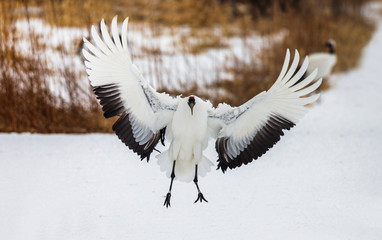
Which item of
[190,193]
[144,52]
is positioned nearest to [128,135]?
[190,193]

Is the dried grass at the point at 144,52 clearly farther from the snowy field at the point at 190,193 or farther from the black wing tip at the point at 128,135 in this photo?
the black wing tip at the point at 128,135

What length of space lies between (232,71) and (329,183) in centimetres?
324

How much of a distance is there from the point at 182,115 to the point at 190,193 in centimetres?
70

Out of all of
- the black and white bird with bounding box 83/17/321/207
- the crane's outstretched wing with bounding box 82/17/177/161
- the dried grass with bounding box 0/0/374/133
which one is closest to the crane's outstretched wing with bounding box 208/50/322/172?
the black and white bird with bounding box 83/17/321/207

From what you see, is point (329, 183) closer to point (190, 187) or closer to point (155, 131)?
point (190, 187)

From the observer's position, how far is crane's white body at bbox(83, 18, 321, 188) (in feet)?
9.25

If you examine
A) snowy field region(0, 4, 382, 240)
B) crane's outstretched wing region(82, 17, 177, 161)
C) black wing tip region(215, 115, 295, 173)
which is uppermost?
crane's outstretched wing region(82, 17, 177, 161)

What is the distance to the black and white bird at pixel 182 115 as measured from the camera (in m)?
Result: 2.81

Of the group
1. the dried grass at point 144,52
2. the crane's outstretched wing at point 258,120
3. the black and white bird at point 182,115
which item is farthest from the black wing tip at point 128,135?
the dried grass at point 144,52

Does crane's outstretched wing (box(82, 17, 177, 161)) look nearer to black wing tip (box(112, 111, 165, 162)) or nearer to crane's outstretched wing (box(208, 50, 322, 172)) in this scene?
black wing tip (box(112, 111, 165, 162))

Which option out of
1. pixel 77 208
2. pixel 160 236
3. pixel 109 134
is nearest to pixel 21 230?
pixel 77 208

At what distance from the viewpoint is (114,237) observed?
2752 mm

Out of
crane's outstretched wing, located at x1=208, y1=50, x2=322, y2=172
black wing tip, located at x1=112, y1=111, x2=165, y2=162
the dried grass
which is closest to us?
crane's outstretched wing, located at x1=208, y1=50, x2=322, y2=172

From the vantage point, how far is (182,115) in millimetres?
2902
